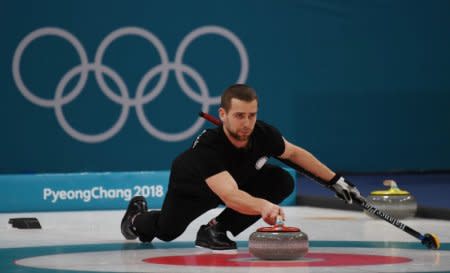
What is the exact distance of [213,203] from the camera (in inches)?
254

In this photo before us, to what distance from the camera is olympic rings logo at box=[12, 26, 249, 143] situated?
10922 mm

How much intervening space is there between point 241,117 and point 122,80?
5.55 metres

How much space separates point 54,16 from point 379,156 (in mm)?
3889

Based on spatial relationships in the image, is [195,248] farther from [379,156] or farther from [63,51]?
[379,156]

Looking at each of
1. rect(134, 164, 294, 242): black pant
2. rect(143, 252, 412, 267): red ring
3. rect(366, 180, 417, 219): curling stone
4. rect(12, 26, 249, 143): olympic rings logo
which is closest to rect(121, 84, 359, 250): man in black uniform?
rect(134, 164, 294, 242): black pant

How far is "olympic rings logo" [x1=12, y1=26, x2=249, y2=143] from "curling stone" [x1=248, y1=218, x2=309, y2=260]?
5659 millimetres

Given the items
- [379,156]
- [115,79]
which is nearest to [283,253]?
[115,79]

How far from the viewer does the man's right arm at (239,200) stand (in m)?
5.55

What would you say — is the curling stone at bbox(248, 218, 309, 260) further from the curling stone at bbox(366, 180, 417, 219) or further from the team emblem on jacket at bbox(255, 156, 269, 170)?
the curling stone at bbox(366, 180, 417, 219)

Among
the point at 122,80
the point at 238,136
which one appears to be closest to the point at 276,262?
the point at 238,136

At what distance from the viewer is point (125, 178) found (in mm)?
9992

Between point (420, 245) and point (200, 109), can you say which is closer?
point (420, 245)

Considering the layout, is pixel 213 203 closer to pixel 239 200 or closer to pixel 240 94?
pixel 239 200

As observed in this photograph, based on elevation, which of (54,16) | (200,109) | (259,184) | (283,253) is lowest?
(283,253)
